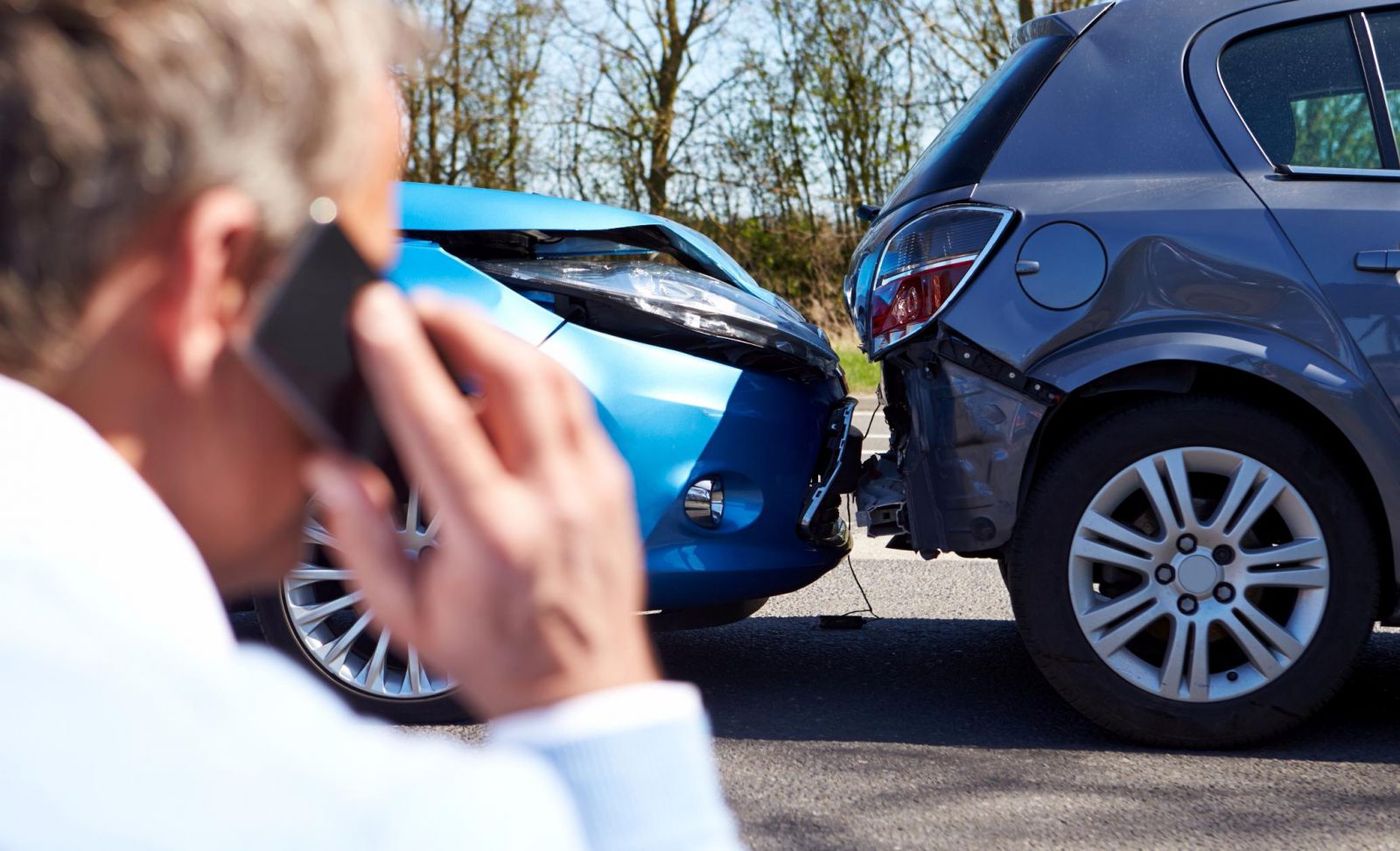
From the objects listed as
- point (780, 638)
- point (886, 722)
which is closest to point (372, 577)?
point (886, 722)

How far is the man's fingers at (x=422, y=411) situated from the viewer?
541 millimetres

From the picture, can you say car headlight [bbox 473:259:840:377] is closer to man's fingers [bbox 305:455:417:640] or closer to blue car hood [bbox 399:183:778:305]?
blue car hood [bbox 399:183:778:305]

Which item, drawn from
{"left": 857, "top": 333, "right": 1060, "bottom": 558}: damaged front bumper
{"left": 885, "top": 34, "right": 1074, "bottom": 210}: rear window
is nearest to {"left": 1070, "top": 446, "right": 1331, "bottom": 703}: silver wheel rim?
{"left": 857, "top": 333, "right": 1060, "bottom": 558}: damaged front bumper

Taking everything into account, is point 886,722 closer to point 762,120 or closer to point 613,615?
point 613,615

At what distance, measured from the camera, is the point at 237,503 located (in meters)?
0.60

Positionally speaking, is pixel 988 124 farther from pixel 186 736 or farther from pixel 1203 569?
pixel 186 736

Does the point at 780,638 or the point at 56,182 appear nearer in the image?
the point at 56,182

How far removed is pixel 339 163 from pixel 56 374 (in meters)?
0.14

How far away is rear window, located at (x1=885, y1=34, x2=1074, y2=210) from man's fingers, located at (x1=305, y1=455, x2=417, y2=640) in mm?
3034

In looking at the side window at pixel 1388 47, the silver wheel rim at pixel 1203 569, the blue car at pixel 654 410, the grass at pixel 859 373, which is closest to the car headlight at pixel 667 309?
the blue car at pixel 654 410

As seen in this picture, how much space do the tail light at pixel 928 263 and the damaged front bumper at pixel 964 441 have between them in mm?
73

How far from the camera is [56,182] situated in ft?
1.78

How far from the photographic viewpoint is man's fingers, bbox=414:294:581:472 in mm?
571

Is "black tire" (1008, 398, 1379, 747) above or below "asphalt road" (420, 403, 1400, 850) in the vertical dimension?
above
